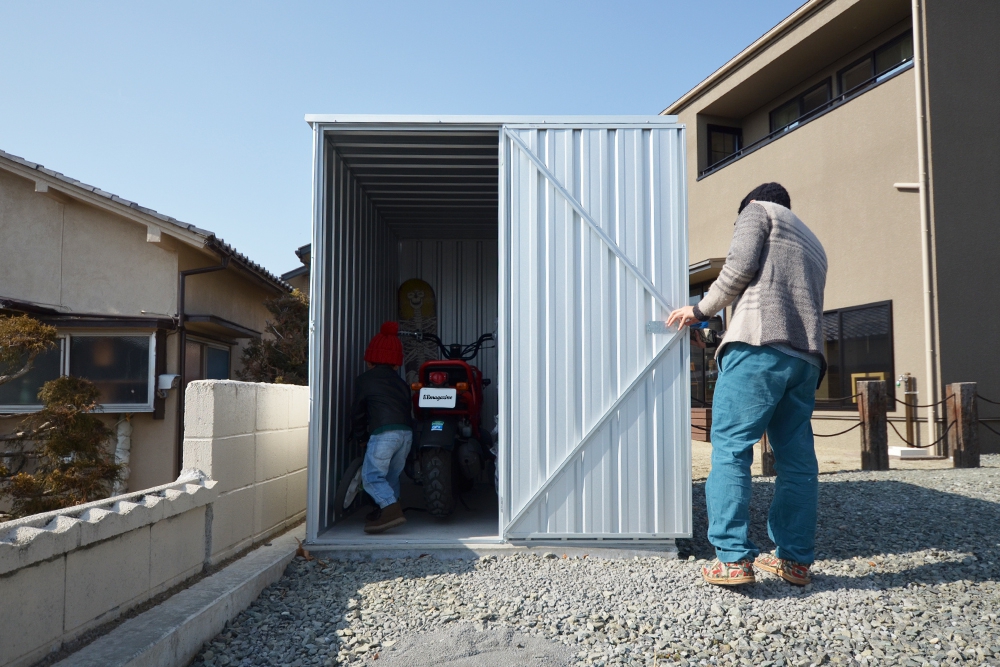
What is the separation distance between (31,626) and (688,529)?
3157mm

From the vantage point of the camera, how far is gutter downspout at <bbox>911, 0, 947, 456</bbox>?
957 centimetres

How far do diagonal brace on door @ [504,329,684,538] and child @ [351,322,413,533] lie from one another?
93 centimetres

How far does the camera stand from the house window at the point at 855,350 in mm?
10391

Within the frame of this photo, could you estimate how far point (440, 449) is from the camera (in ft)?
16.4

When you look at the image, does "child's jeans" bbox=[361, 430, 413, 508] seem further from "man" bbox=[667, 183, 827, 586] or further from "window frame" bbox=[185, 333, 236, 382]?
"window frame" bbox=[185, 333, 236, 382]

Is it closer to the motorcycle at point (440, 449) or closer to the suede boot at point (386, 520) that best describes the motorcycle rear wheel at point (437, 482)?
the motorcycle at point (440, 449)

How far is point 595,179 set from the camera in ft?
14.6

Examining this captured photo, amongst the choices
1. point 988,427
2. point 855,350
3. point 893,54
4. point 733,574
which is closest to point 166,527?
point 733,574

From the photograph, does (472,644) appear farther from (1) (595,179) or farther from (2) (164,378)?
(2) (164,378)

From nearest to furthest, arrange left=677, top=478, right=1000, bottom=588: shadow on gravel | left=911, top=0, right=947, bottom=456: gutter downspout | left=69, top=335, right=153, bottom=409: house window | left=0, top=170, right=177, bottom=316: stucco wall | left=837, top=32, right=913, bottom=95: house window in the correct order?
left=677, top=478, right=1000, bottom=588: shadow on gravel, left=911, top=0, right=947, bottom=456: gutter downspout, left=69, top=335, right=153, bottom=409: house window, left=0, top=170, right=177, bottom=316: stucco wall, left=837, top=32, right=913, bottom=95: house window

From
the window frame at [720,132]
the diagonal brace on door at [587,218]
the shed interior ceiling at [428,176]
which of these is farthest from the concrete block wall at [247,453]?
the window frame at [720,132]

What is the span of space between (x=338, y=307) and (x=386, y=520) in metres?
1.51

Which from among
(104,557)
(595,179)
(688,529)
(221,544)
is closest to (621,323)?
(595,179)

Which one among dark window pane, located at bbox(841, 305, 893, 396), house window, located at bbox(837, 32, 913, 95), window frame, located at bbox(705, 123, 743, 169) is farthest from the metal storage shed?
window frame, located at bbox(705, 123, 743, 169)
